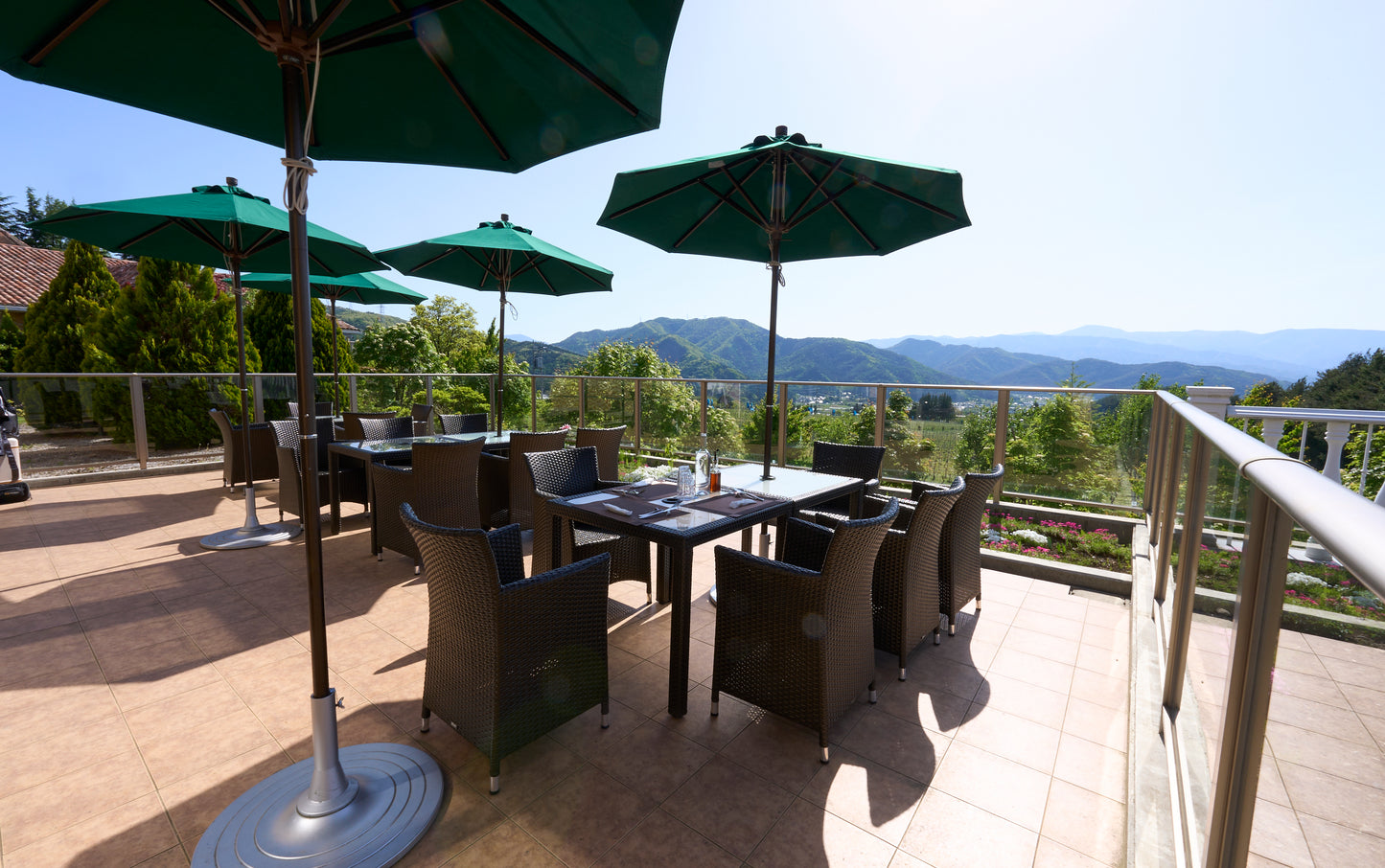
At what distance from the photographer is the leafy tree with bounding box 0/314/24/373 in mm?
12945

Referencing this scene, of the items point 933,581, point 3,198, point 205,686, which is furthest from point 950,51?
point 3,198

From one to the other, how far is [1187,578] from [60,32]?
3.97 metres

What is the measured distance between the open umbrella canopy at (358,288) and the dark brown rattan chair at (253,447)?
1898 millimetres

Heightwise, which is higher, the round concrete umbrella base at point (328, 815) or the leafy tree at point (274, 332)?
the leafy tree at point (274, 332)

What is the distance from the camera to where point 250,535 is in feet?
15.2

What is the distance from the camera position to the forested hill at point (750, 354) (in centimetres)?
10050

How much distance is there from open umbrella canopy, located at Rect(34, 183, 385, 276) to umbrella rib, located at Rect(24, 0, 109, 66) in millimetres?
1935

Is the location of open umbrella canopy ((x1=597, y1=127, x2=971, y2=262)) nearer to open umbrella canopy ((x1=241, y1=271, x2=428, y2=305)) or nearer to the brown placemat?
A: the brown placemat

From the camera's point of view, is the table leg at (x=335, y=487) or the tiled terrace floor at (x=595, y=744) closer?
the tiled terrace floor at (x=595, y=744)

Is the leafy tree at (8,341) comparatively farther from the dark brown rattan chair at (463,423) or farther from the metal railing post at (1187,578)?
the metal railing post at (1187,578)

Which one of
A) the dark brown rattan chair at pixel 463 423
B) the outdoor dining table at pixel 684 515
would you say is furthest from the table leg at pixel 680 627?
the dark brown rattan chair at pixel 463 423

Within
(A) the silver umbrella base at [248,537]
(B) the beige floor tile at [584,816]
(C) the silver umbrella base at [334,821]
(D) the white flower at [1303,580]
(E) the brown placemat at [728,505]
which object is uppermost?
(D) the white flower at [1303,580]

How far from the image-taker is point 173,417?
7215mm

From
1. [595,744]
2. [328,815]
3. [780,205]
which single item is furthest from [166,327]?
[595,744]
